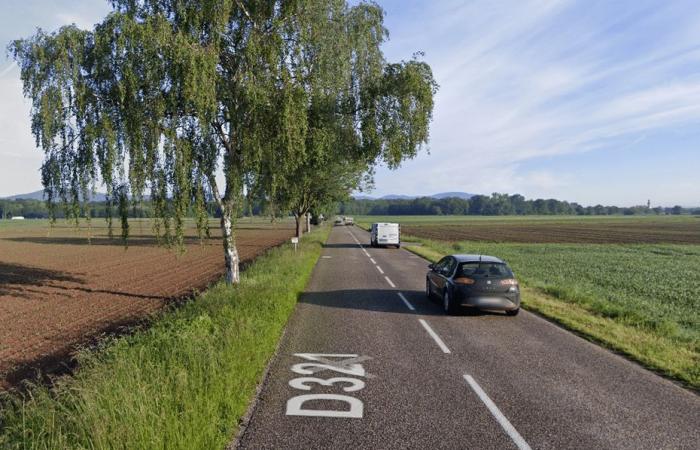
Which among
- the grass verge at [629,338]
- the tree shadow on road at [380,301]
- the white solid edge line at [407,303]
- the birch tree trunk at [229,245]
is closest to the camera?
the grass verge at [629,338]

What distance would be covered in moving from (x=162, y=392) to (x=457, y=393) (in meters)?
3.80

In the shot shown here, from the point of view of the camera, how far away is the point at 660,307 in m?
14.1

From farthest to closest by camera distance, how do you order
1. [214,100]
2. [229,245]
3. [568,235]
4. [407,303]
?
[568,235], [229,245], [407,303], [214,100]

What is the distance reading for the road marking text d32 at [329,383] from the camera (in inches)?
212

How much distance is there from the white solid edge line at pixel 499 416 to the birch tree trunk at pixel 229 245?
28.6ft

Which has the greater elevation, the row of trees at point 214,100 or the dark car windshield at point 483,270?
the row of trees at point 214,100

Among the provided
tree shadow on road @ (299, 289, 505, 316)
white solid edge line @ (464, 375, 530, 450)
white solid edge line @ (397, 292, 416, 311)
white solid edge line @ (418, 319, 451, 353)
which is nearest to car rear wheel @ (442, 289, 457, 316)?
tree shadow on road @ (299, 289, 505, 316)

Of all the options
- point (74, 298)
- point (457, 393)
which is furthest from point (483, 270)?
point (74, 298)

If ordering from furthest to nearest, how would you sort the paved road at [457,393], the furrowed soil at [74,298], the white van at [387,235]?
the white van at [387,235]
the furrowed soil at [74,298]
the paved road at [457,393]

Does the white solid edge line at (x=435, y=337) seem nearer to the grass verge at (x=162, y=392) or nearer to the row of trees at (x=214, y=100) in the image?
the grass verge at (x=162, y=392)

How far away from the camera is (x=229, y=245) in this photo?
43.7 ft

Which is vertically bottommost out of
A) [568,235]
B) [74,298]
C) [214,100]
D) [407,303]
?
[568,235]

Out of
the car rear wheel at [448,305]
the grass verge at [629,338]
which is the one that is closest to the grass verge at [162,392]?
the car rear wheel at [448,305]

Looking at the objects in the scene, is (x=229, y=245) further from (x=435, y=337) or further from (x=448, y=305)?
(x=435, y=337)
